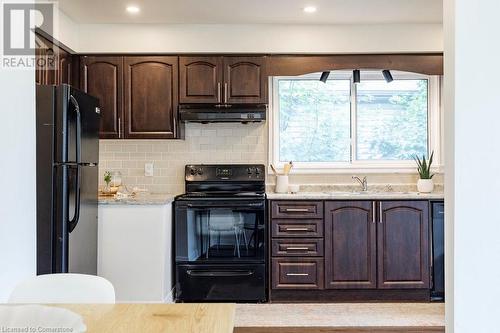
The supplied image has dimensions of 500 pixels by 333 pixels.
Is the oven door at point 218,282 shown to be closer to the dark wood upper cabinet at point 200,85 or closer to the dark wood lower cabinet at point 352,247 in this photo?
the dark wood lower cabinet at point 352,247

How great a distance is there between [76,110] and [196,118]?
4.17 ft

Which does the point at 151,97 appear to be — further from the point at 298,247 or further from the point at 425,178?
the point at 425,178

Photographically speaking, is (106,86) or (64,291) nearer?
(64,291)

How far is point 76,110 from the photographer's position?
8.61 feet

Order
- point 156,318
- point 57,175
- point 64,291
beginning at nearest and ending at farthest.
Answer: point 156,318 → point 64,291 → point 57,175

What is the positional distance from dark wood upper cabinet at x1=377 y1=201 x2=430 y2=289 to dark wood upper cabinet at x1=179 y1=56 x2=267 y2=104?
58.5 inches

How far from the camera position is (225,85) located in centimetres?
381

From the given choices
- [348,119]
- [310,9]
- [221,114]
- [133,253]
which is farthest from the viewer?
[348,119]

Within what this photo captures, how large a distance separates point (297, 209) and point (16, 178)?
2.29 meters

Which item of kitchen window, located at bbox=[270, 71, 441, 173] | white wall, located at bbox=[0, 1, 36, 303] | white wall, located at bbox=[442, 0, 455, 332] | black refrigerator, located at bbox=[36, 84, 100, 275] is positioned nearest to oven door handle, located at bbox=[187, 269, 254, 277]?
black refrigerator, located at bbox=[36, 84, 100, 275]

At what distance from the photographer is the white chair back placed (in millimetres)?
1447
